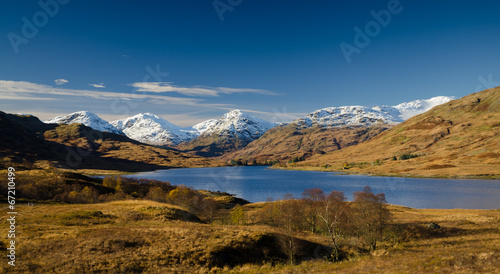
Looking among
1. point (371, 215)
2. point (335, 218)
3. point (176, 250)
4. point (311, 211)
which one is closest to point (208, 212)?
point (311, 211)

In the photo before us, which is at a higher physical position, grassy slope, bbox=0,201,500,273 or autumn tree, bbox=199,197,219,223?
grassy slope, bbox=0,201,500,273

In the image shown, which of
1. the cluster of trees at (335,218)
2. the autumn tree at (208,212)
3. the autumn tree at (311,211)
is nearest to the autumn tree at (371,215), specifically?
the cluster of trees at (335,218)

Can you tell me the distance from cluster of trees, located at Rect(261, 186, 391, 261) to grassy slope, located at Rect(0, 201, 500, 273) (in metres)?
2.98

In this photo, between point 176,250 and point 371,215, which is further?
point 371,215

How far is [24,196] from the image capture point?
73.1 m

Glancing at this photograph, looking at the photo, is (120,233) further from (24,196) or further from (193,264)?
(24,196)

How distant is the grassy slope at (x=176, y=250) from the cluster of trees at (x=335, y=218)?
2.98 m

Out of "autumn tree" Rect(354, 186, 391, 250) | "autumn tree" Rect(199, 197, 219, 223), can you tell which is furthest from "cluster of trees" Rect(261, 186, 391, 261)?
"autumn tree" Rect(199, 197, 219, 223)

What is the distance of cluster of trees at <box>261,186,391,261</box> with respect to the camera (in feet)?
148

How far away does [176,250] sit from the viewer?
1335 inches

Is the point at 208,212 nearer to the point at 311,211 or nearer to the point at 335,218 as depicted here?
the point at 311,211

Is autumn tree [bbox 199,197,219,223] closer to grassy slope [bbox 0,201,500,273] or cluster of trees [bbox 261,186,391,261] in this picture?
cluster of trees [bbox 261,186,391,261]

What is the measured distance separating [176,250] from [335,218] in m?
23.6

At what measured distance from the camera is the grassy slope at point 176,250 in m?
28.7
